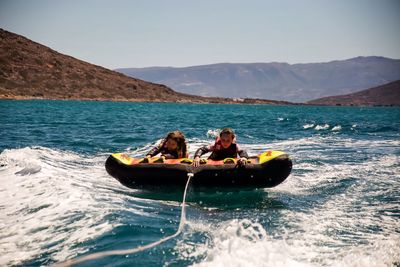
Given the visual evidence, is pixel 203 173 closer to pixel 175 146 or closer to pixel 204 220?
pixel 175 146

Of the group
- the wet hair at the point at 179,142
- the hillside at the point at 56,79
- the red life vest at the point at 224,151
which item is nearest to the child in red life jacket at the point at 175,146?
the wet hair at the point at 179,142

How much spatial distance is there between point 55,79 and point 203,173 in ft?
312

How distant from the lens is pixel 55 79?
93.8 m

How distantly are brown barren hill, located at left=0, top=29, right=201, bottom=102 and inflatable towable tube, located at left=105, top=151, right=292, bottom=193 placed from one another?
71.2m

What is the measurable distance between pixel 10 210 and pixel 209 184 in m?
3.56

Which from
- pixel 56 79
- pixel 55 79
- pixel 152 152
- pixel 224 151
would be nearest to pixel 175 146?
pixel 152 152

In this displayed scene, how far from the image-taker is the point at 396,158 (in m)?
12.1

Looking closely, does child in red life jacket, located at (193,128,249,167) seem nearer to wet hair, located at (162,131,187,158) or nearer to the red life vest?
the red life vest

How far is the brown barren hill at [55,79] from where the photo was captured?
82750 mm

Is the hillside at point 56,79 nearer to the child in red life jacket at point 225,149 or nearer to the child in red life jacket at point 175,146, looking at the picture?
the child in red life jacket at point 175,146

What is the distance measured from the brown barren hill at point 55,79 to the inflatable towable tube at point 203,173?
234 feet

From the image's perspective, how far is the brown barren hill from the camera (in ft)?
271

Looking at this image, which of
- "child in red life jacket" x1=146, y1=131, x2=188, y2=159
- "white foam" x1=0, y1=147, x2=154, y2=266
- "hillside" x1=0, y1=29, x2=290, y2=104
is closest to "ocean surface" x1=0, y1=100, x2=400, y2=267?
"white foam" x1=0, y1=147, x2=154, y2=266

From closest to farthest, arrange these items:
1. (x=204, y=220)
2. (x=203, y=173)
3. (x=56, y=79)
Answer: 1. (x=204, y=220)
2. (x=203, y=173)
3. (x=56, y=79)
